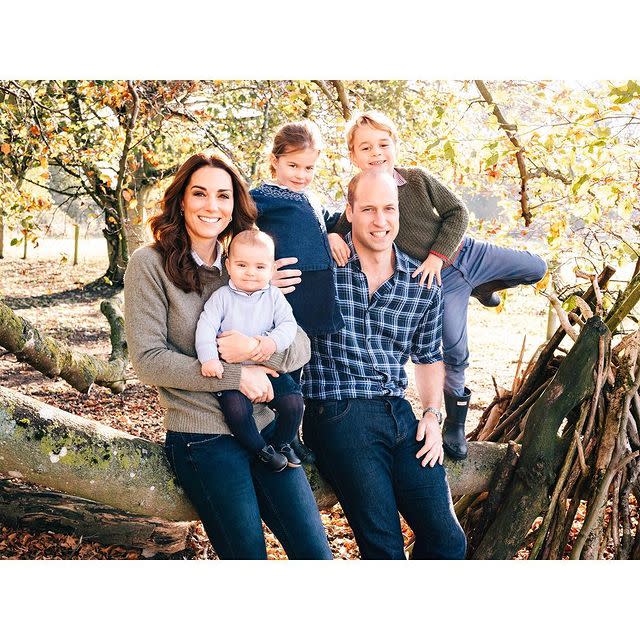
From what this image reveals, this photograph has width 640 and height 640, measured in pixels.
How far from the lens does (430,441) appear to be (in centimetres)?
247

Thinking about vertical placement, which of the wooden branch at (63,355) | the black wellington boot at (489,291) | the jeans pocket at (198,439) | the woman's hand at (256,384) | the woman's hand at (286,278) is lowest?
the wooden branch at (63,355)

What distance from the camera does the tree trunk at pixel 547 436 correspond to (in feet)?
8.81

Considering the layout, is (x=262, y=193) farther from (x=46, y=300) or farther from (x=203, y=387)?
(x=46, y=300)

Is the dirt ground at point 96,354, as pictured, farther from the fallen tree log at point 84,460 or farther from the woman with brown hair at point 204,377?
the woman with brown hair at point 204,377

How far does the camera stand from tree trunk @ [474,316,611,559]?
2.69 m

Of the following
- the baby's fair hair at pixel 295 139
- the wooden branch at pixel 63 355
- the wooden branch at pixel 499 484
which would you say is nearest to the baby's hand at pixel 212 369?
the baby's fair hair at pixel 295 139

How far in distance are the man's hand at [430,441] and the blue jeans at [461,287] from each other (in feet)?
1.43

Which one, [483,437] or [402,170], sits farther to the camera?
[483,437]

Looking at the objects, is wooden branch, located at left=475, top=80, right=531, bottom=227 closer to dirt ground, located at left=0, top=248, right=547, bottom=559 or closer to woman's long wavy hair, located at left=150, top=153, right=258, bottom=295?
dirt ground, located at left=0, top=248, right=547, bottom=559

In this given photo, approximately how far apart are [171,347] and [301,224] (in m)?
0.70

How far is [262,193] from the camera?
261cm

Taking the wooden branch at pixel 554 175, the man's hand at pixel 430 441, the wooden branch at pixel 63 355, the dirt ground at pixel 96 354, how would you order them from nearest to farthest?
the man's hand at pixel 430 441 < the dirt ground at pixel 96 354 < the wooden branch at pixel 63 355 < the wooden branch at pixel 554 175

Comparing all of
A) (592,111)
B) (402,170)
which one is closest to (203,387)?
(402,170)
